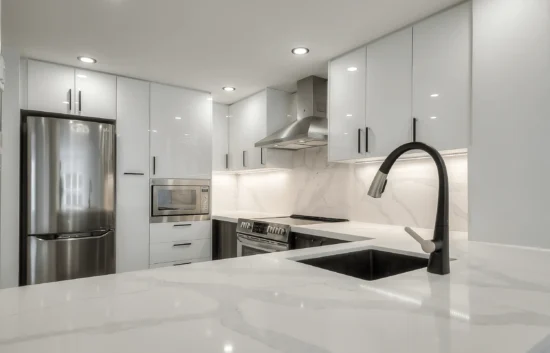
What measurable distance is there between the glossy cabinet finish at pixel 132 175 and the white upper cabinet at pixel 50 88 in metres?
0.38

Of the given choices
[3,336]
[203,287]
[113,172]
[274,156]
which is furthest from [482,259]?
[113,172]

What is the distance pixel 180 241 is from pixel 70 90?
1.65 m

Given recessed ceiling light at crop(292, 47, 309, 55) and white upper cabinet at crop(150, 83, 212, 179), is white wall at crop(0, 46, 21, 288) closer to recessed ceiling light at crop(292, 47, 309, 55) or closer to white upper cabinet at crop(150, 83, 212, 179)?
white upper cabinet at crop(150, 83, 212, 179)

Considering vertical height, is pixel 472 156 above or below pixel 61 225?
above

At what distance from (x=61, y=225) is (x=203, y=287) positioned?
227 cm

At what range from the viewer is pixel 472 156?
1767 mm

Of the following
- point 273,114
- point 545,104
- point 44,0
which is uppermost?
point 44,0

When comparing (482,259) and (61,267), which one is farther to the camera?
(61,267)

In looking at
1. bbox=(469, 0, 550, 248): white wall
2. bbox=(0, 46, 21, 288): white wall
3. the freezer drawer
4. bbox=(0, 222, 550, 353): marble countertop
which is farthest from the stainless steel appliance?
bbox=(0, 46, 21, 288): white wall

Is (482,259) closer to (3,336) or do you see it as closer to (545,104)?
(545,104)

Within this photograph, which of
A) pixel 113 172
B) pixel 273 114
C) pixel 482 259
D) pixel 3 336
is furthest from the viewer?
pixel 273 114

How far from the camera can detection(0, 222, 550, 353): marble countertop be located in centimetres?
58

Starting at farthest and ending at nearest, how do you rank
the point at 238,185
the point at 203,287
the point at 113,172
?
the point at 238,185, the point at 113,172, the point at 203,287

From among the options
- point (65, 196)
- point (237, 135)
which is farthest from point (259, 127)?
point (65, 196)
